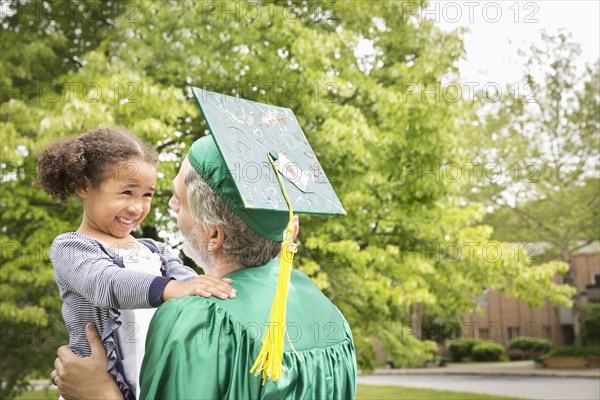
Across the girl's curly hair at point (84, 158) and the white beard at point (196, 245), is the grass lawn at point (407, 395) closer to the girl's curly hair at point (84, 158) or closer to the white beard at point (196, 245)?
the girl's curly hair at point (84, 158)

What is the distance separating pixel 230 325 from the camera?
180cm

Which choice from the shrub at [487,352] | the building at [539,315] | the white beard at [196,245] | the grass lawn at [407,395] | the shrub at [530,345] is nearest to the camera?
the white beard at [196,245]

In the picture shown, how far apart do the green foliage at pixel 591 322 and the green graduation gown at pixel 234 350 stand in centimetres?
3484

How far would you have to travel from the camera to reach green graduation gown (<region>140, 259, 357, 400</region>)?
174cm

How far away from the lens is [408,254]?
9.12 meters

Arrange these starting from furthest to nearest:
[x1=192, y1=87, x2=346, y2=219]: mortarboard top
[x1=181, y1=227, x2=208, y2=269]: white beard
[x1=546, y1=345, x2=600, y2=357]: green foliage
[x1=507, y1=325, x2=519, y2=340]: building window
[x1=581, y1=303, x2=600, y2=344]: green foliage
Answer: [x1=507, y1=325, x2=519, y2=340]: building window
[x1=581, y1=303, x2=600, y2=344]: green foliage
[x1=546, y1=345, x2=600, y2=357]: green foliage
[x1=181, y1=227, x2=208, y2=269]: white beard
[x1=192, y1=87, x2=346, y2=219]: mortarboard top

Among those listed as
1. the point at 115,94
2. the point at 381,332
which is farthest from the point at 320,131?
the point at 381,332

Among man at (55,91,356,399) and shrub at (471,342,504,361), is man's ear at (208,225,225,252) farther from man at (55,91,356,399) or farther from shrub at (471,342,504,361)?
shrub at (471,342,504,361)

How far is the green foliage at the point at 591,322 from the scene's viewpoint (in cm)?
3341

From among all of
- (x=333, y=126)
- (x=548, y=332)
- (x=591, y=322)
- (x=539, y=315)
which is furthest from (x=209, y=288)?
(x=539, y=315)

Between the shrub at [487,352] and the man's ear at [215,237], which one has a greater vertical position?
the man's ear at [215,237]

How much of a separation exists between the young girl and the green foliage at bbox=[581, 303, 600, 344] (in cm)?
3461

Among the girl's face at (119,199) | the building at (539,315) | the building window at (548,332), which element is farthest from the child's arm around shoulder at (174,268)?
the building window at (548,332)

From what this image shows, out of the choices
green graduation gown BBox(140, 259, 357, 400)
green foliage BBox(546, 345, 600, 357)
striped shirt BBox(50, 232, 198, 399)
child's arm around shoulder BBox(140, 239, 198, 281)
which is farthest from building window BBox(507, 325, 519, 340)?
green graduation gown BBox(140, 259, 357, 400)
